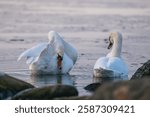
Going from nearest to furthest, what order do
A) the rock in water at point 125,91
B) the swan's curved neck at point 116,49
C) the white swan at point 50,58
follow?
the rock in water at point 125,91, the white swan at point 50,58, the swan's curved neck at point 116,49

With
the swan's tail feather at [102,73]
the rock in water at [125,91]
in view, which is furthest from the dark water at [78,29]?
the rock in water at [125,91]

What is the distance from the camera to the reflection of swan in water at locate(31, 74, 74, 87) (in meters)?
12.6

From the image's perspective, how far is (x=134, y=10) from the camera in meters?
27.5

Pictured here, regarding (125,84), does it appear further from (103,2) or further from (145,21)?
(103,2)

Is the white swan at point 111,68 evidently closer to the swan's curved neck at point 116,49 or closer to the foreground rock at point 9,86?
the swan's curved neck at point 116,49

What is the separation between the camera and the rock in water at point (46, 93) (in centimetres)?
952

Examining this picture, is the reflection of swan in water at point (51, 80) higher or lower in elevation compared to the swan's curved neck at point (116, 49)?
lower

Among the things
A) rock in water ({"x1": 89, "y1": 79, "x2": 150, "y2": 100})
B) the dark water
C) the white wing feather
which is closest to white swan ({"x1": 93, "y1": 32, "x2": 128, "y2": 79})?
the dark water

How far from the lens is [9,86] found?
414 inches

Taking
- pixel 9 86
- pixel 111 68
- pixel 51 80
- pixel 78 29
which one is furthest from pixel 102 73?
pixel 78 29

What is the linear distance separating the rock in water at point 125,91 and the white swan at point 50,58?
7.30 m

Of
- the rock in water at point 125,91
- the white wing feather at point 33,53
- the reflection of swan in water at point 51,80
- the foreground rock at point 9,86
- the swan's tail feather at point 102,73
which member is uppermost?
the rock in water at point 125,91

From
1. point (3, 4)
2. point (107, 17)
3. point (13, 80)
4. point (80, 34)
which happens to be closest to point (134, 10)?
point (107, 17)

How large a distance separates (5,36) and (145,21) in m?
6.14
